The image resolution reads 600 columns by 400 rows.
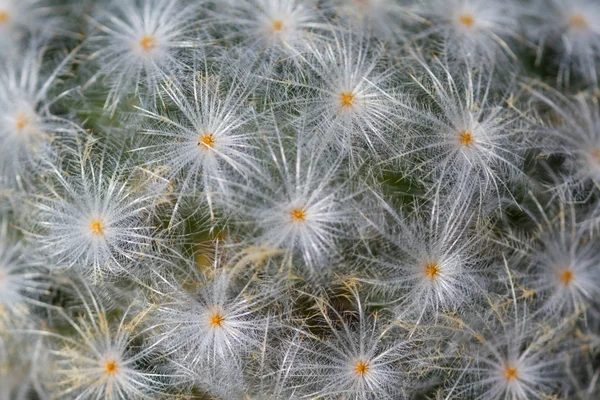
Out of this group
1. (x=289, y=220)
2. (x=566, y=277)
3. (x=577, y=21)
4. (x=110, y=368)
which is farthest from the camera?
(x=577, y=21)

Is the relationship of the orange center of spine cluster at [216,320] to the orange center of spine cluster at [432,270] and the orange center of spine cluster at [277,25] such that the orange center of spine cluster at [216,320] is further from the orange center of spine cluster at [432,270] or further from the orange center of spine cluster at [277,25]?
the orange center of spine cluster at [277,25]

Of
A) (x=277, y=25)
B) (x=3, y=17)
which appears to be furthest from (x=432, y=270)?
(x=3, y=17)


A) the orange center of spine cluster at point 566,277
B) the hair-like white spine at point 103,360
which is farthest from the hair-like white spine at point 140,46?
the orange center of spine cluster at point 566,277

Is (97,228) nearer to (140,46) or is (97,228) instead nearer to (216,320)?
(216,320)

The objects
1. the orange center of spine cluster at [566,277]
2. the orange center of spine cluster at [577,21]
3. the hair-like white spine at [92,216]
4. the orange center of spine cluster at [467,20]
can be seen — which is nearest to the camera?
the hair-like white spine at [92,216]

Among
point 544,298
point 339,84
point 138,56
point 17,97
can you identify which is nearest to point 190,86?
point 138,56

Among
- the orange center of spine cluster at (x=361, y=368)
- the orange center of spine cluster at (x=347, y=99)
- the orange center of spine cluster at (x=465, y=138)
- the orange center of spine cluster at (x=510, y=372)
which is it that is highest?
the orange center of spine cluster at (x=347, y=99)
